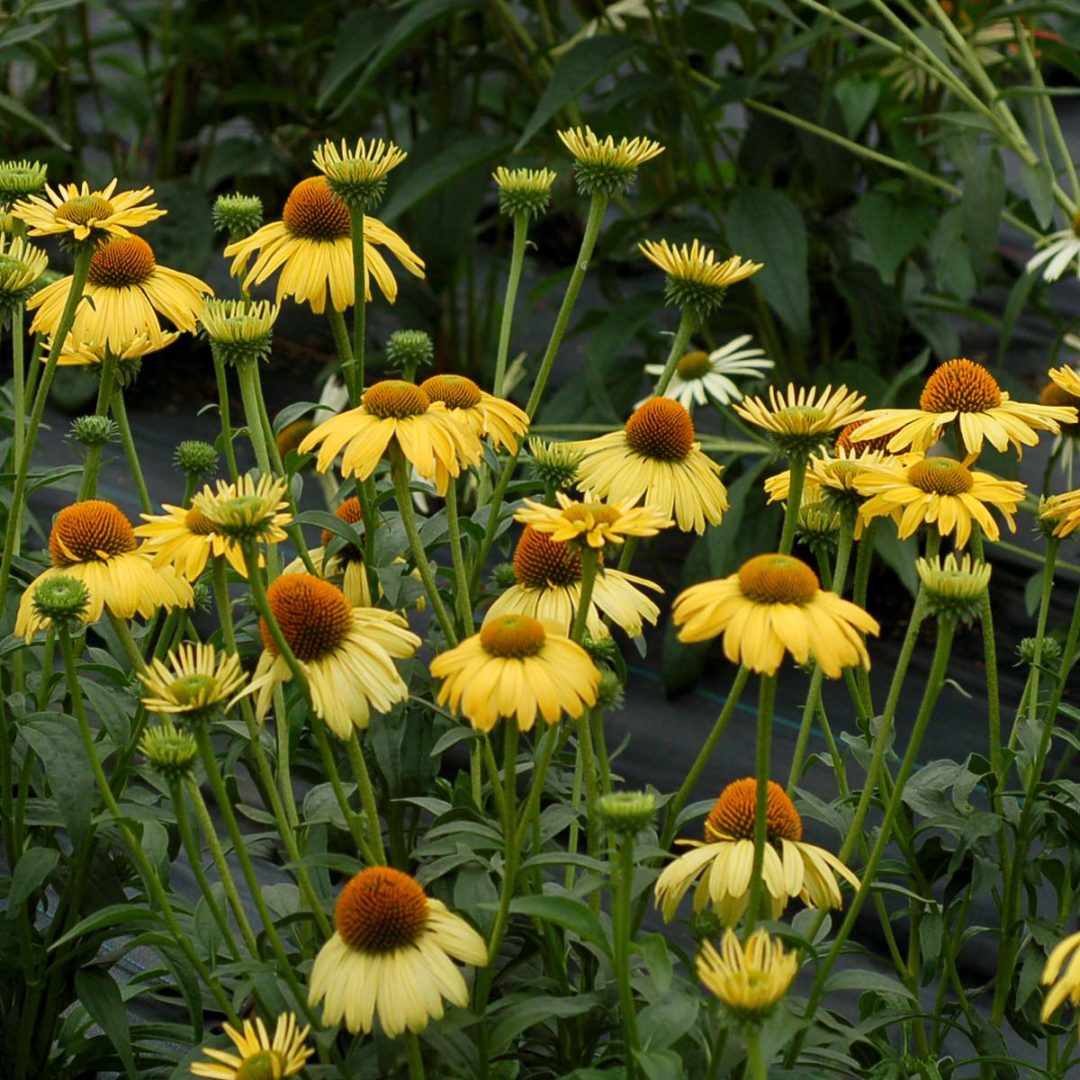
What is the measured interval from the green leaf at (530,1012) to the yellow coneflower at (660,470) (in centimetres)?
30

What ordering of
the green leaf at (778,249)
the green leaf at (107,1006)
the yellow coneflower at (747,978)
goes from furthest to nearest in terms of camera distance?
1. the green leaf at (778,249)
2. the green leaf at (107,1006)
3. the yellow coneflower at (747,978)

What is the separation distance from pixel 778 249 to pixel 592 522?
5.01 ft

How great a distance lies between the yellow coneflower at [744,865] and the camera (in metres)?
0.91

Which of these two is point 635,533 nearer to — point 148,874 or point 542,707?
point 542,707

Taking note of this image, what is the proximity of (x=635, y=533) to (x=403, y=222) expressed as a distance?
2.41 metres

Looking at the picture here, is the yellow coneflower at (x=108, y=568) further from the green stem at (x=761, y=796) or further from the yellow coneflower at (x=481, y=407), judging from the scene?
the green stem at (x=761, y=796)

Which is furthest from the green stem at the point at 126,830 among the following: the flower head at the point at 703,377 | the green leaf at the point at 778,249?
the green leaf at the point at 778,249

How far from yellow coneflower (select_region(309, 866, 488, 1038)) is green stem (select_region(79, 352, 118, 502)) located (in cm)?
43

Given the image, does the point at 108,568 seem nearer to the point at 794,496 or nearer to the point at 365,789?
the point at 365,789

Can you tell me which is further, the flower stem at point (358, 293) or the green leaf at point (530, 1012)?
the flower stem at point (358, 293)

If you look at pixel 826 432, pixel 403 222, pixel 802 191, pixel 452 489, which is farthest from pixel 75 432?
pixel 403 222

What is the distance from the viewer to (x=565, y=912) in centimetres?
84

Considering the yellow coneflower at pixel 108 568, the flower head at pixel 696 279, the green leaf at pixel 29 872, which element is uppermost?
the flower head at pixel 696 279

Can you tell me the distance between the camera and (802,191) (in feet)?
8.91
